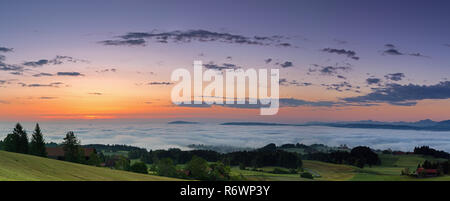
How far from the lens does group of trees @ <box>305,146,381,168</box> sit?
13734 cm

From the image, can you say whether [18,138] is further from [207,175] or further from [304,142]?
[304,142]

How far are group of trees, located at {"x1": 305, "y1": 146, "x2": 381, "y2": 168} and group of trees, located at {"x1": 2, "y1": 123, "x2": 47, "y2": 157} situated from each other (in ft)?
372

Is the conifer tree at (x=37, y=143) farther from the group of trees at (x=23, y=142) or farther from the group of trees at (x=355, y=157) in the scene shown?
the group of trees at (x=355, y=157)

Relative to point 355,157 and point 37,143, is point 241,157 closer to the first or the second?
point 355,157

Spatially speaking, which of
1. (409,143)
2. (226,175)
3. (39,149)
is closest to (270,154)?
(226,175)

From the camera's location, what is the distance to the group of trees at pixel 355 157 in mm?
137337

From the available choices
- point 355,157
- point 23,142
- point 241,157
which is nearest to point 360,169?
point 355,157

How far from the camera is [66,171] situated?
3158cm

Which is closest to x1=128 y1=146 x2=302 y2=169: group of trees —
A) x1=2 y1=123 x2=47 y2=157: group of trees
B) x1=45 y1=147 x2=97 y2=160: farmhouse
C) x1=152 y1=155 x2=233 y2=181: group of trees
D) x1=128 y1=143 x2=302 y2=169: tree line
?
x1=128 y1=143 x2=302 y2=169: tree line

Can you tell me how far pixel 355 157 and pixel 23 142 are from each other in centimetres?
12069

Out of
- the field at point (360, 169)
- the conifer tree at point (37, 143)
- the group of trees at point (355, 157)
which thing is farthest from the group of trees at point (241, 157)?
the conifer tree at point (37, 143)

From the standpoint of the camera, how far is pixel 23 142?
2446 inches

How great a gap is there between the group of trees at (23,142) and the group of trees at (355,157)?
11329 cm
